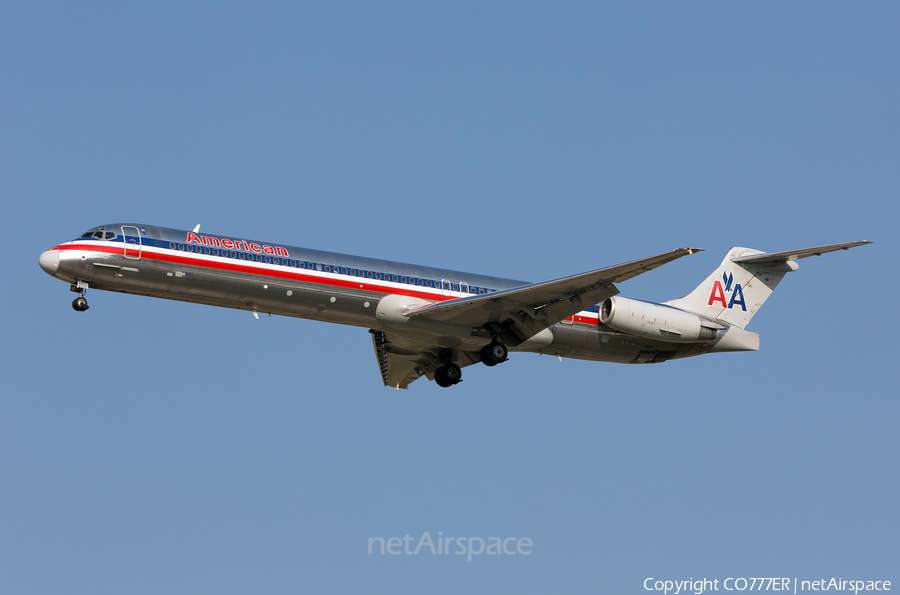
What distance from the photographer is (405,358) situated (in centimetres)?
2822

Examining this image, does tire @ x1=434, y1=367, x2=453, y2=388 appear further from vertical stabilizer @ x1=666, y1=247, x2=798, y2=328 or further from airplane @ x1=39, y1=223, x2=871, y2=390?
vertical stabilizer @ x1=666, y1=247, x2=798, y2=328

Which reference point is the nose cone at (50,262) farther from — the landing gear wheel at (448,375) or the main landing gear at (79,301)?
the landing gear wheel at (448,375)

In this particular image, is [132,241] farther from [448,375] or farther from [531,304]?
[531,304]

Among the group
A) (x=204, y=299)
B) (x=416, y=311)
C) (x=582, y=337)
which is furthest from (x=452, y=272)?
(x=204, y=299)

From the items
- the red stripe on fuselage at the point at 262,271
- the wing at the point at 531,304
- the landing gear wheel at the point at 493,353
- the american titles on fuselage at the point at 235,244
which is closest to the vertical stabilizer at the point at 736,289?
the wing at the point at 531,304

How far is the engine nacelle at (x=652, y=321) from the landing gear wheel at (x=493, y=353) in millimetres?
2999

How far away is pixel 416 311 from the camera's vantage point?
77.4ft

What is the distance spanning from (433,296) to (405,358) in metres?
4.23

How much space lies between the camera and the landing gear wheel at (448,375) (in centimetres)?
2705

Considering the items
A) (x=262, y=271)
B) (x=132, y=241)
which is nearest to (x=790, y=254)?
(x=262, y=271)

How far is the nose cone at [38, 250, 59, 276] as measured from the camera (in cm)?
2134

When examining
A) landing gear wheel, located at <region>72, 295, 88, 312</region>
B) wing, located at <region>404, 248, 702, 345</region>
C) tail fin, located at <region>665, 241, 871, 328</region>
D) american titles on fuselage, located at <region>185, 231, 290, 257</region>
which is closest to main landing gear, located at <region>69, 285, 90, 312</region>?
landing gear wheel, located at <region>72, 295, 88, 312</region>

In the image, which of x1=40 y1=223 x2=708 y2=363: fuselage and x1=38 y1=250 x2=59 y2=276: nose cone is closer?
x1=38 y1=250 x2=59 y2=276: nose cone

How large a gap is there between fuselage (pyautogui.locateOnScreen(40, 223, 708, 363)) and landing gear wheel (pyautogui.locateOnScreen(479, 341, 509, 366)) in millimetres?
327
